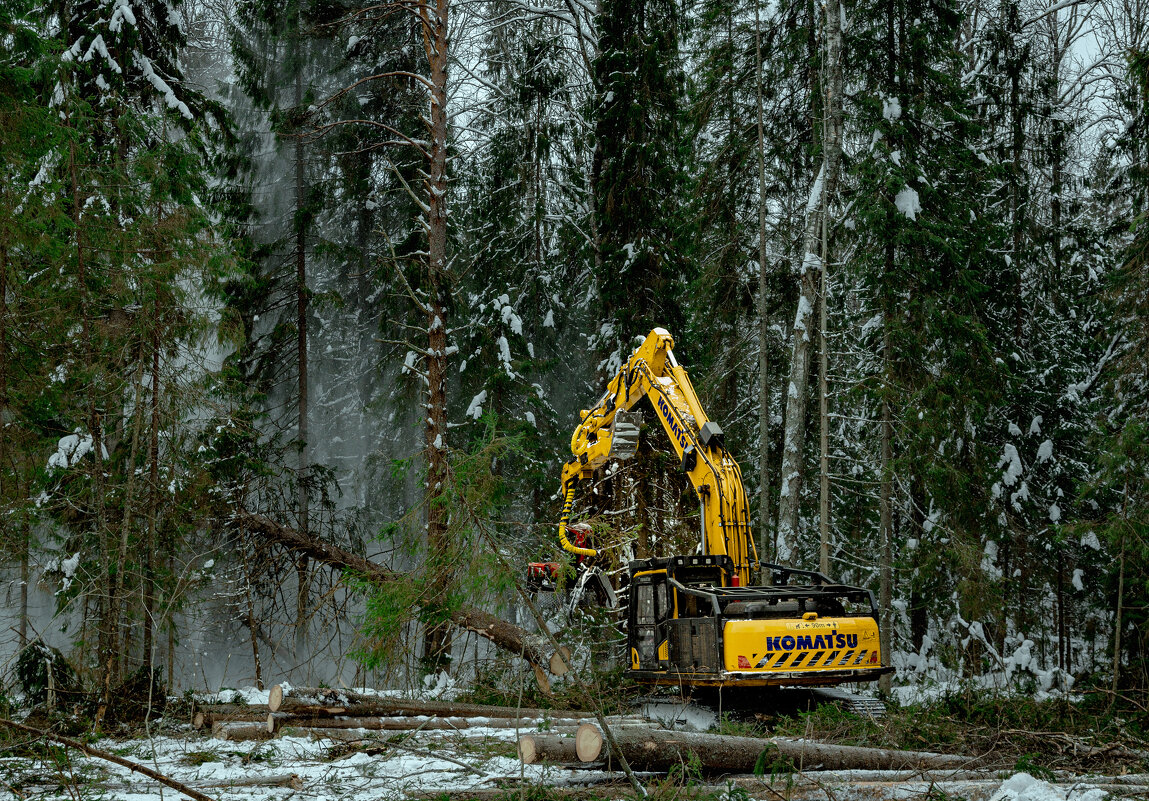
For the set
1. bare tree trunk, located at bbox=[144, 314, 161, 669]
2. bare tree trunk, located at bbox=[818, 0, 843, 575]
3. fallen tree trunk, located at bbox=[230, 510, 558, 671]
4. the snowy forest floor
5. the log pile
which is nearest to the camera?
the snowy forest floor

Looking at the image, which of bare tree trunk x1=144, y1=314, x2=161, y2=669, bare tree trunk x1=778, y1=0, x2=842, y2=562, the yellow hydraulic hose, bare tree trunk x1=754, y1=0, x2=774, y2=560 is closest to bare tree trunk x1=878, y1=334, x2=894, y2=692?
bare tree trunk x1=778, y1=0, x2=842, y2=562

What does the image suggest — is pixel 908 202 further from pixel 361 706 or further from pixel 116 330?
pixel 116 330

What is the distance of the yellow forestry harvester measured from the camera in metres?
8.68

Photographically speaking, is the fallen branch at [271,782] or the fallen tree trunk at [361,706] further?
the fallen tree trunk at [361,706]

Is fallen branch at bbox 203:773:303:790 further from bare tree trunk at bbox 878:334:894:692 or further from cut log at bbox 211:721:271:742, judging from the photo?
bare tree trunk at bbox 878:334:894:692

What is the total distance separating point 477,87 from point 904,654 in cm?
1783

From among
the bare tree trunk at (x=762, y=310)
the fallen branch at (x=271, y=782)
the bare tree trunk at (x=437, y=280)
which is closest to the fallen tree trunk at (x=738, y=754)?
the fallen branch at (x=271, y=782)

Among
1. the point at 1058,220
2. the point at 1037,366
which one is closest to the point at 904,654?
the point at 1037,366

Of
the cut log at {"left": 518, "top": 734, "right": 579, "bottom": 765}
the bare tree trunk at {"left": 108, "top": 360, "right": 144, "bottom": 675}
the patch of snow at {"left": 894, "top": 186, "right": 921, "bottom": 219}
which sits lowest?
the cut log at {"left": 518, "top": 734, "right": 579, "bottom": 765}

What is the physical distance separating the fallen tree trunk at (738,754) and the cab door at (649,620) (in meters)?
2.84

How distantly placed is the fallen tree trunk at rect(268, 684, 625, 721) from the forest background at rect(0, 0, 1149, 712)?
1.27 meters

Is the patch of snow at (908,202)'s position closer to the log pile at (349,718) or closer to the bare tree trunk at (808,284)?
the bare tree trunk at (808,284)

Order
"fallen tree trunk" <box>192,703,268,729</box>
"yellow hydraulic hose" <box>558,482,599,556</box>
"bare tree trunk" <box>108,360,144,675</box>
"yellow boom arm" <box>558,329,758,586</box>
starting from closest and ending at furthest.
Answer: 1. "fallen tree trunk" <box>192,703,268,729</box>
2. "yellow boom arm" <box>558,329,758,586</box>
3. "bare tree trunk" <box>108,360,144,675</box>
4. "yellow hydraulic hose" <box>558,482,599,556</box>

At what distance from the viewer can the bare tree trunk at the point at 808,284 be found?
14.6 meters
